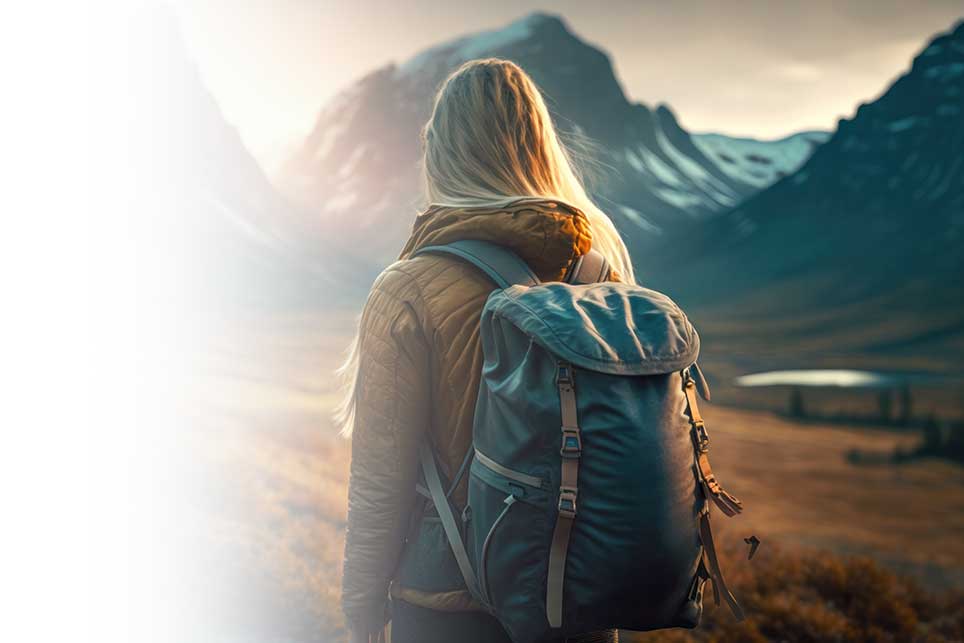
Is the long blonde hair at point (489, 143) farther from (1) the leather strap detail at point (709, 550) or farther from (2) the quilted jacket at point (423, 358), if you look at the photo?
(1) the leather strap detail at point (709, 550)

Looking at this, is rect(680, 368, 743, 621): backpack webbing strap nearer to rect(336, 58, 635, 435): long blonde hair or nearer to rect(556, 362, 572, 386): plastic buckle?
rect(556, 362, 572, 386): plastic buckle

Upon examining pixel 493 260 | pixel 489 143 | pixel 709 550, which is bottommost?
pixel 709 550

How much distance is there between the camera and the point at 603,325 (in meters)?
1.54

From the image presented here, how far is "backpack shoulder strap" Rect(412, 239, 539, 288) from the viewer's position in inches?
66.6

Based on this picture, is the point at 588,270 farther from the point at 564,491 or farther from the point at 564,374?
the point at 564,491

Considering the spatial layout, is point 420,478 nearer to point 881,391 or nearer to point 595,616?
point 595,616

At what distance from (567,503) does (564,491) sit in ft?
0.08

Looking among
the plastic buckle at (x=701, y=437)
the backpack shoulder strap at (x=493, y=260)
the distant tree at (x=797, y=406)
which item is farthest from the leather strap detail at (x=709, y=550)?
the distant tree at (x=797, y=406)

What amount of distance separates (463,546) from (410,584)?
236 mm

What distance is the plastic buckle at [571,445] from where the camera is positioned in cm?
148

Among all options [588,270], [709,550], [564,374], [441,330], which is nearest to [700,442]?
[709,550]

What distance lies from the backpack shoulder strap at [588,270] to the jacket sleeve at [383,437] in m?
0.44

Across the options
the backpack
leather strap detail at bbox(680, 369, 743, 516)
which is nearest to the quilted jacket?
the backpack

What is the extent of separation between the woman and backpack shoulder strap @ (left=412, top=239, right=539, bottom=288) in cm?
2
